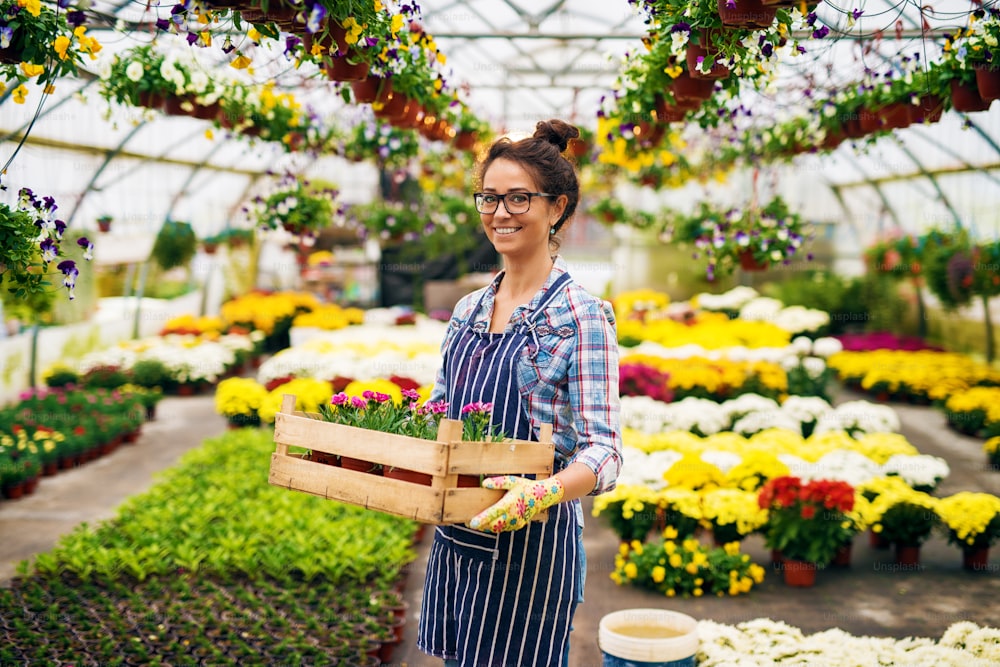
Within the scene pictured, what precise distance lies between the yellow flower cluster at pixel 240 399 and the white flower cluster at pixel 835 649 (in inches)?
189

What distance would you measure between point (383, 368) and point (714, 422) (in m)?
2.60

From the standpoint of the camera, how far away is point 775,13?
91.7 inches

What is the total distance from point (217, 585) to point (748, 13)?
3.37m

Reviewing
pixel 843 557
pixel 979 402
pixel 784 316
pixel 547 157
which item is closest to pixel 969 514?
pixel 843 557

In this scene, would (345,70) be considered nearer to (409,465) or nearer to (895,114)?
(409,465)

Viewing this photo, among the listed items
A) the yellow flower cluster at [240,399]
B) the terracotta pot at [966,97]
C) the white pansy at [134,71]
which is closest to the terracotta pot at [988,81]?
the terracotta pot at [966,97]

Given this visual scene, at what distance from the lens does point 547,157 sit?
1928 mm

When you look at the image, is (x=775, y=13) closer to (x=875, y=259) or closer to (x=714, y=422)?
(x=714, y=422)

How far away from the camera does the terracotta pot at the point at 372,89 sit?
12.1ft

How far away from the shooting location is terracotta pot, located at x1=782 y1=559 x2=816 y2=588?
4.21 metres

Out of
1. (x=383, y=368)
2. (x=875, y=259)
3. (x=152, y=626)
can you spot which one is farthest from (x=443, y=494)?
(x=875, y=259)

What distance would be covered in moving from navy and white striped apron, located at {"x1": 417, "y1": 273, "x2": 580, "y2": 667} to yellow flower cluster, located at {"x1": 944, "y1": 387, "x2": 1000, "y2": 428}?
6.49 metres

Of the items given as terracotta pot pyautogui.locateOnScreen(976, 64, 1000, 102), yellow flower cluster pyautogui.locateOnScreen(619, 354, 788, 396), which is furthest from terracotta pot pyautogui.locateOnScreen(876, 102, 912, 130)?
yellow flower cluster pyautogui.locateOnScreen(619, 354, 788, 396)

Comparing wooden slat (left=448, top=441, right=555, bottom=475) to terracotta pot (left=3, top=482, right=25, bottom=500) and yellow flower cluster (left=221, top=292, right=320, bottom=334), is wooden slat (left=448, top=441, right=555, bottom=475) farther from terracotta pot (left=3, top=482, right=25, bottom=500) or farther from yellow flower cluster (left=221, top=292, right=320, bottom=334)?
yellow flower cluster (left=221, top=292, right=320, bottom=334)
